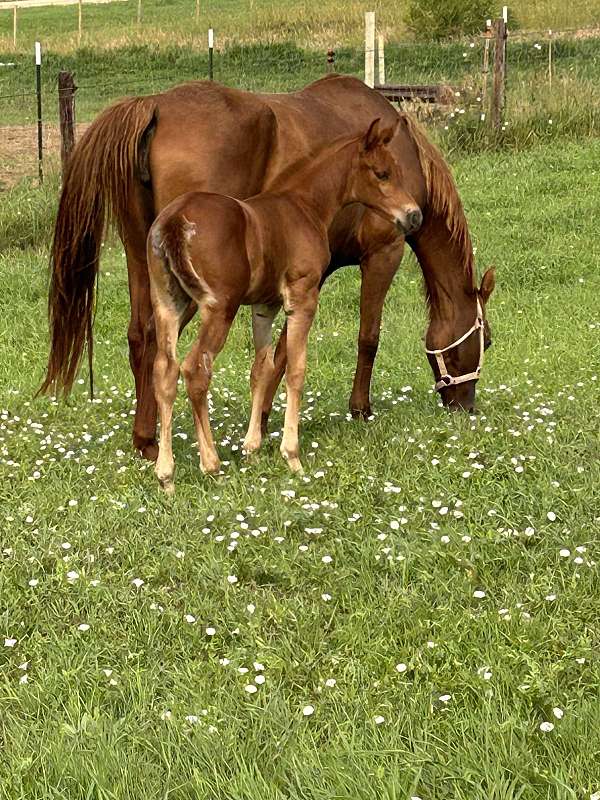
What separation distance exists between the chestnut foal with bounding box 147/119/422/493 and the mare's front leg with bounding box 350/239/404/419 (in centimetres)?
102

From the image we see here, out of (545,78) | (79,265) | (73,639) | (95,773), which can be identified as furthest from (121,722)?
(545,78)

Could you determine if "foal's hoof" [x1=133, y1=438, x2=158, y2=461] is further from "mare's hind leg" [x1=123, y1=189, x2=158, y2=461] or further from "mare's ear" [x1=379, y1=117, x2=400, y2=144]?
"mare's ear" [x1=379, y1=117, x2=400, y2=144]

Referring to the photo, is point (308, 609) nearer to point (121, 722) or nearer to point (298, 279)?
point (121, 722)

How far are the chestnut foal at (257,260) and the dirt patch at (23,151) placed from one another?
9647 mm

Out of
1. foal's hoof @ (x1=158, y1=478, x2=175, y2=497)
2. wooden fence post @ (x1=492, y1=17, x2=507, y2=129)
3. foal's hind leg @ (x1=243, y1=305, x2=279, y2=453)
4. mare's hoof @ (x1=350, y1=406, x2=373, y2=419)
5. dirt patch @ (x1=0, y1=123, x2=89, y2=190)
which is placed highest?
wooden fence post @ (x1=492, y1=17, x2=507, y2=129)

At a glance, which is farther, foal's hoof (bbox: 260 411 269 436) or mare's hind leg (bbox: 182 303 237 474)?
foal's hoof (bbox: 260 411 269 436)

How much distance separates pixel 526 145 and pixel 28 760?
14.5 m

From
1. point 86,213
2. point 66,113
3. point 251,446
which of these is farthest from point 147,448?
point 66,113

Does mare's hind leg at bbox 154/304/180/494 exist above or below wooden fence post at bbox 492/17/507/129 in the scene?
Result: below

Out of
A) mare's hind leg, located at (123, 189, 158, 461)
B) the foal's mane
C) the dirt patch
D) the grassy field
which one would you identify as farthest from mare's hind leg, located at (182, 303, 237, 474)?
the grassy field

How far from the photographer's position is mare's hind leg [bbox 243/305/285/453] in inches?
244

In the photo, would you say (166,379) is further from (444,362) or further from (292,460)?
(444,362)

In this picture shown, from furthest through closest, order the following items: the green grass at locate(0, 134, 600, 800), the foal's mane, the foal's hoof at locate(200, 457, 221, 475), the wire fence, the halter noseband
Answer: the wire fence < the halter noseband < the foal's mane < the foal's hoof at locate(200, 457, 221, 475) < the green grass at locate(0, 134, 600, 800)

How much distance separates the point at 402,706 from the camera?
3734mm
